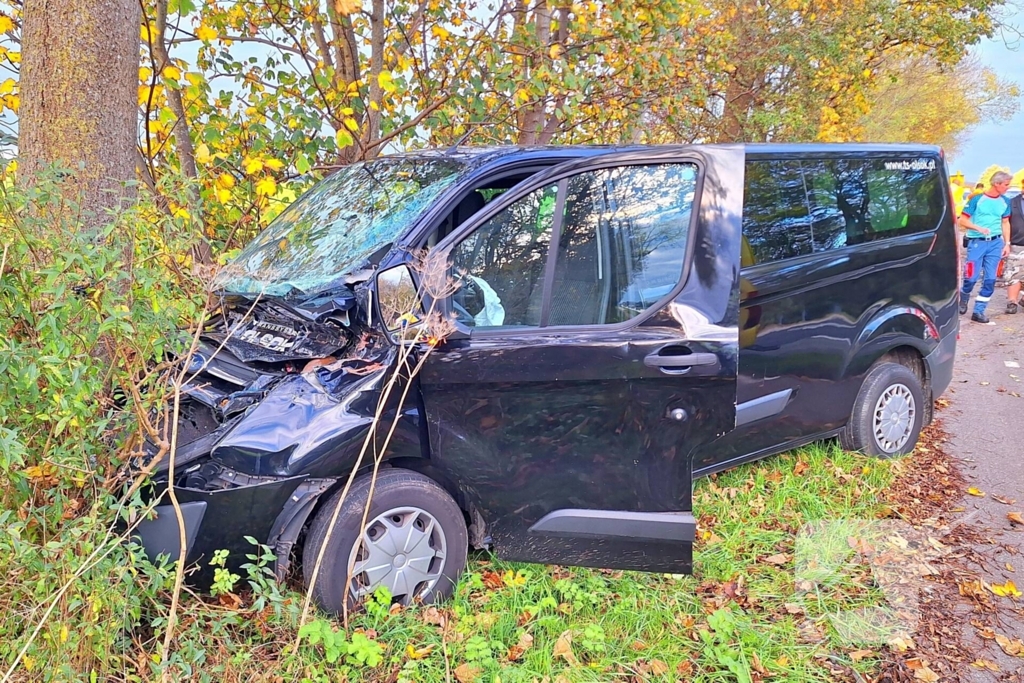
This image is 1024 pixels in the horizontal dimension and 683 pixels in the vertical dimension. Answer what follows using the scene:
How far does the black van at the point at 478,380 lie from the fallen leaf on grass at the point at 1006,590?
1.55m

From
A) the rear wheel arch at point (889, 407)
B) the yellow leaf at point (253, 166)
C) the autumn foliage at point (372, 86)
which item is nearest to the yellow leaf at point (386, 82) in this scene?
the autumn foliage at point (372, 86)

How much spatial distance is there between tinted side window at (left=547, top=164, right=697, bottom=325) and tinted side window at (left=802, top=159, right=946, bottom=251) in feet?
4.02

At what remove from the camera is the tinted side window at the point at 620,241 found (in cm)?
294

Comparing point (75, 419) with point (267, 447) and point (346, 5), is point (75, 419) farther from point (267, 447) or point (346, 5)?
point (346, 5)

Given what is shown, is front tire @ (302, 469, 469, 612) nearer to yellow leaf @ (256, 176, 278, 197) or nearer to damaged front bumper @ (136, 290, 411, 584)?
damaged front bumper @ (136, 290, 411, 584)

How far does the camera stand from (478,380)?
2.80 m

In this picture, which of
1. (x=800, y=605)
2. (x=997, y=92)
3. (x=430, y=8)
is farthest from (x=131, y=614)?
(x=997, y=92)

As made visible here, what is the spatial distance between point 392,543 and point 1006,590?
2783mm

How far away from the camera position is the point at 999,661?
9.21 ft

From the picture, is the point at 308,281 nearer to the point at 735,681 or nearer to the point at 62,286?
the point at 62,286

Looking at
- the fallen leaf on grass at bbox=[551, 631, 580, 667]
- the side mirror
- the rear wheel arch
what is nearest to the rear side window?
the rear wheel arch

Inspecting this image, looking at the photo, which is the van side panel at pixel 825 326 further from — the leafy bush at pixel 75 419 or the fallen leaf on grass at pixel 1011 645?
the leafy bush at pixel 75 419

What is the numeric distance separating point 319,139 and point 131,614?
11.7ft

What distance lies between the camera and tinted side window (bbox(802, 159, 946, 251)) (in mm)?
3861
